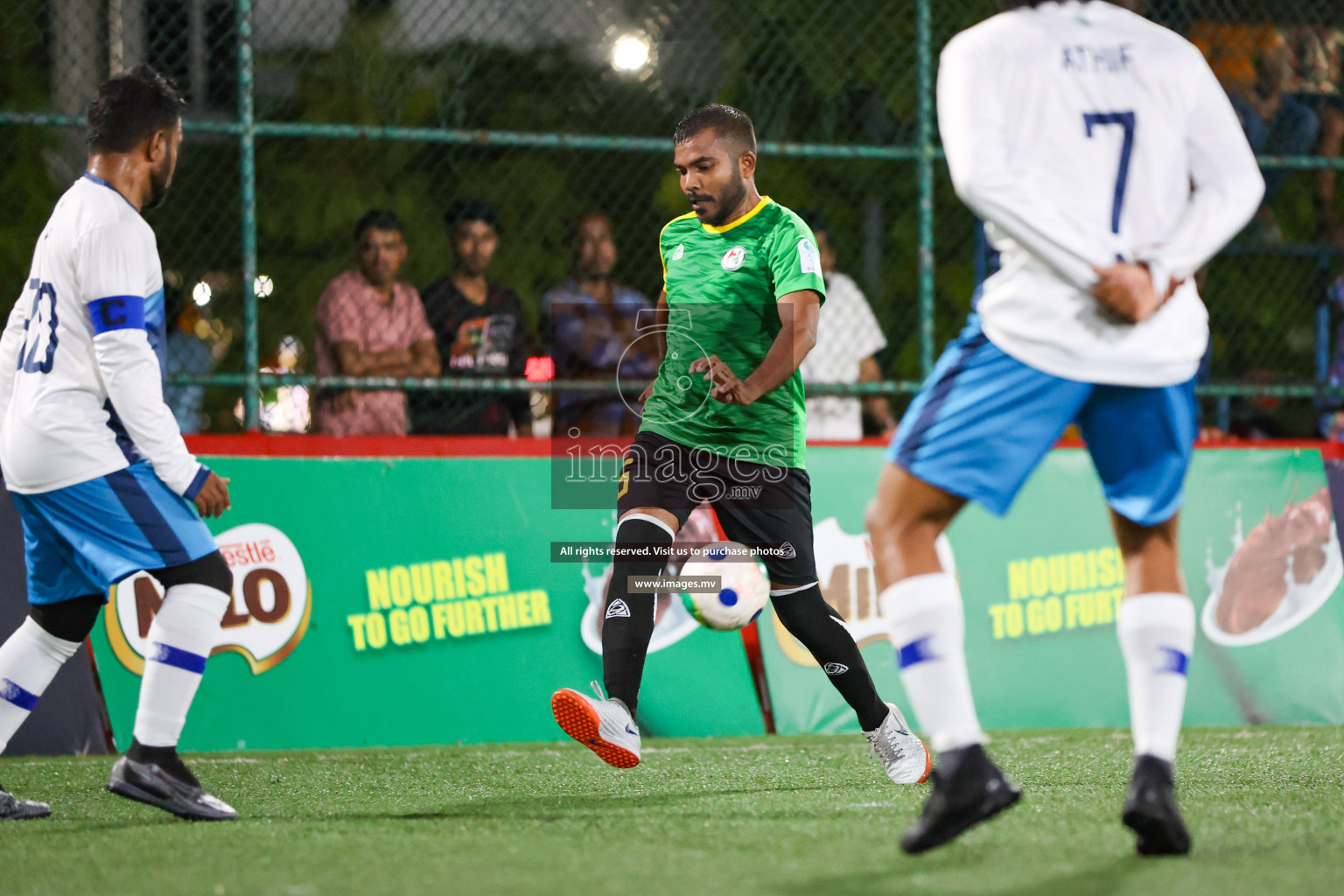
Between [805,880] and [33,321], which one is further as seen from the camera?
[33,321]

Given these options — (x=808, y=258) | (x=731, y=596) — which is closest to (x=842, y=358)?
(x=731, y=596)

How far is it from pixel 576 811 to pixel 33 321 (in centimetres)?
205

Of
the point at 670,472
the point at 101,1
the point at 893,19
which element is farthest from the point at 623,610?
the point at 893,19

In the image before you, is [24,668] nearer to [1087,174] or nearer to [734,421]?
[734,421]

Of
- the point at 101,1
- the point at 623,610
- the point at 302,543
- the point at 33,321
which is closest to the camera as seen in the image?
the point at 33,321

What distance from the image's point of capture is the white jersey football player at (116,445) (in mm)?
4098

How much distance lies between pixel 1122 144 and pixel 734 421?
74.7 inches

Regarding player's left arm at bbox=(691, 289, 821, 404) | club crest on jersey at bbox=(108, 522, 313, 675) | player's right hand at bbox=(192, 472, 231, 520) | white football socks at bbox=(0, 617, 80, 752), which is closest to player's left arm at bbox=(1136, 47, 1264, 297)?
player's left arm at bbox=(691, 289, 821, 404)

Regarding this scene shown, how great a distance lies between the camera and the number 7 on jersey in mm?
3285

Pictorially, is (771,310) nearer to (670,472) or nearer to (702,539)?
(670,472)

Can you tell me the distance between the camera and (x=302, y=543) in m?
6.47

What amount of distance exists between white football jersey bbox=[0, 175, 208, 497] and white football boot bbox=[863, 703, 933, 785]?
7.44 feet

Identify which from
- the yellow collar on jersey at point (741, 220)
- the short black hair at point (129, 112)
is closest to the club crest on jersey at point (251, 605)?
the short black hair at point (129, 112)

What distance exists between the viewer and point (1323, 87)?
899cm
